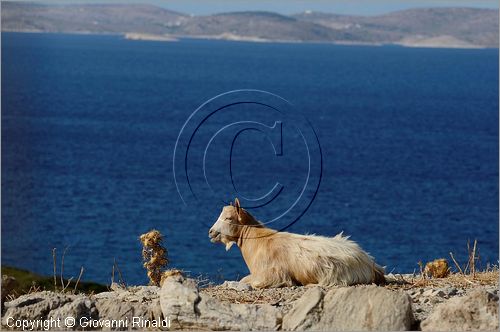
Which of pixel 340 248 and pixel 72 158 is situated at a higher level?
pixel 340 248

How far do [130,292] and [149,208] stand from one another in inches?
2676

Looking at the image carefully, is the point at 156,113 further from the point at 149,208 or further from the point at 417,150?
the point at 149,208

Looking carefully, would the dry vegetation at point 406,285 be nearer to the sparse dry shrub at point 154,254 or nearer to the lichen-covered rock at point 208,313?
the sparse dry shrub at point 154,254

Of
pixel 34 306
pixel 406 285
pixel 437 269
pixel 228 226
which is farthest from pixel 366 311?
pixel 437 269

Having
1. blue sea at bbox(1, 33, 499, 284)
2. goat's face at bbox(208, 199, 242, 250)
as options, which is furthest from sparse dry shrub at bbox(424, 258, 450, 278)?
blue sea at bbox(1, 33, 499, 284)

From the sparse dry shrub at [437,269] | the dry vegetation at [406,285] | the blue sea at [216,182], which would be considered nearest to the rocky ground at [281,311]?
the dry vegetation at [406,285]

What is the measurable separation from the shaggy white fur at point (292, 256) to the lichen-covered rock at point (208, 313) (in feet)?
6.76

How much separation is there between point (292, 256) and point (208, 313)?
269 cm

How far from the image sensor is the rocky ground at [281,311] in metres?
9.23

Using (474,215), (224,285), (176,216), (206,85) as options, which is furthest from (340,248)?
(206,85)

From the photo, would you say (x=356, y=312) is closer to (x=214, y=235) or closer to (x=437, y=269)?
(x=214, y=235)

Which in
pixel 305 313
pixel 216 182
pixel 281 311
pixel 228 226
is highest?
pixel 228 226

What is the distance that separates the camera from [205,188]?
261 ft

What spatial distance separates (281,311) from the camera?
392 inches
